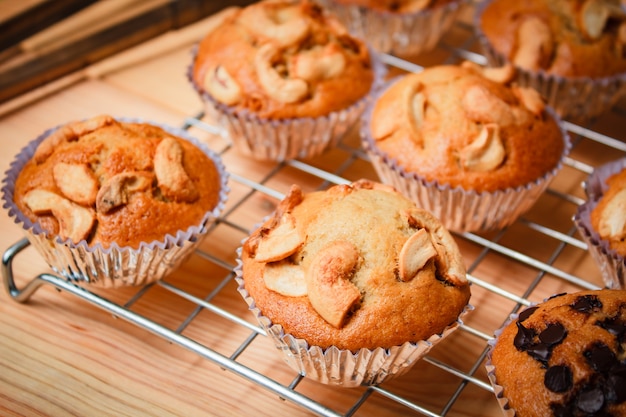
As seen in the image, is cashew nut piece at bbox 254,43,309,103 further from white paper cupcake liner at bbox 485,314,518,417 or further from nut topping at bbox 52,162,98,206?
white paper cupcake liner at bbox 485,314,518,417

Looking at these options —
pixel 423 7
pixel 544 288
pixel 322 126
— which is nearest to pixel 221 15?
pixel 423 7

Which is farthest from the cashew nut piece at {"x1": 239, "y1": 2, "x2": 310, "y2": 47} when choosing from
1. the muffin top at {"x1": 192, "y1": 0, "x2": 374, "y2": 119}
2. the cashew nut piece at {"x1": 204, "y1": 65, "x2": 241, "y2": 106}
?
the cashew nut piece at {"x1": 204, "y1": 65, "x2": 241, "y2": 106}


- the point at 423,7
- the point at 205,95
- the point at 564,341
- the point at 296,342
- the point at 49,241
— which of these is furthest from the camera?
the point at 423,7

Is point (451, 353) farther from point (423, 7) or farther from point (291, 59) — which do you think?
point (423, 7)

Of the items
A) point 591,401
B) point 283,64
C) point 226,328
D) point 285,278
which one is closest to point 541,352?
point 591,401

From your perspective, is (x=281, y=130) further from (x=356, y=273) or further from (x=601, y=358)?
(x=601, y=358)
